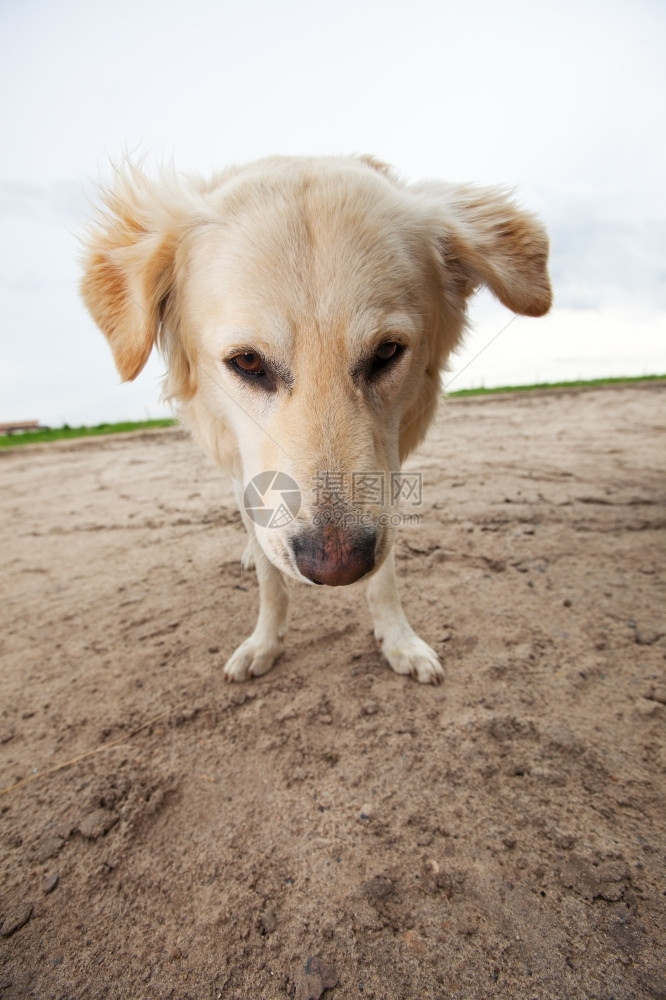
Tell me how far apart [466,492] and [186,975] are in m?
3.39

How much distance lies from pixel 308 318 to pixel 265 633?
4.45ft

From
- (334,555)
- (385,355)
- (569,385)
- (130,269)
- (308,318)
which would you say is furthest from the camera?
(569,385)

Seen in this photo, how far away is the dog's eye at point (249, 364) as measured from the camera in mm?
1590

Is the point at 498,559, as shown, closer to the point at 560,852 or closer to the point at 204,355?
the point at 560,852

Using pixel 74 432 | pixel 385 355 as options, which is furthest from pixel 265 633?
pixel 74 432

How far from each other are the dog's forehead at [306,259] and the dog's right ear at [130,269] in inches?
7.4

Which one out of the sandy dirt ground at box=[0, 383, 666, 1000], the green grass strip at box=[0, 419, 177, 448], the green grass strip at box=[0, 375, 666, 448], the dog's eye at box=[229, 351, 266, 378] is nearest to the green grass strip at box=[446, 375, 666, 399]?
the green grass strip at box=[0, 375, 666, 448]

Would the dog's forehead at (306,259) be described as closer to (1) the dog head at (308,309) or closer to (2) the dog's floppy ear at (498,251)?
(1) the dog head at (308,309)

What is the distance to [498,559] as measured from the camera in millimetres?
2904

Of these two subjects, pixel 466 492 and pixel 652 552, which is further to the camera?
pixel 466 492

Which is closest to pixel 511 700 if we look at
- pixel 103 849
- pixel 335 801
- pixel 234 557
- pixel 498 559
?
pixel 335 801

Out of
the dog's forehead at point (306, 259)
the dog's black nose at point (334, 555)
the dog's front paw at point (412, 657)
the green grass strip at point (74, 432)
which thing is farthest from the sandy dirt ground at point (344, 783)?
the green grass strip at point (74, 432)

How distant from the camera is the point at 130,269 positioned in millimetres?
1976

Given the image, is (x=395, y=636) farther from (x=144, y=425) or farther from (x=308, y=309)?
(x=144, y=425)
